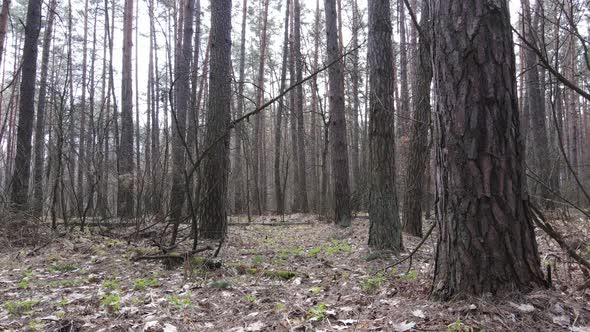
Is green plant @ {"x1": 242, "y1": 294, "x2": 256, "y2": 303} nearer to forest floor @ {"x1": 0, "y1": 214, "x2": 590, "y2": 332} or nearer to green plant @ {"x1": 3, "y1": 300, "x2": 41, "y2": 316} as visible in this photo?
forest floor @ {"x1": 0, "y1": 214, "x2": 590, "y2": 332}

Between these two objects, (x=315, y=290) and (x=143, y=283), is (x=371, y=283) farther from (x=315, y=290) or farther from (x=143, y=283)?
(x=143, y=283)

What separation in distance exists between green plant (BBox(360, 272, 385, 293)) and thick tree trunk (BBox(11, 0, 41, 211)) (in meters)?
6.46

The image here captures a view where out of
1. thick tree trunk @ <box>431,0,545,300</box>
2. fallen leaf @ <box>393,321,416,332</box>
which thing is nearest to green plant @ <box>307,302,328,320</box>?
fallen leaf @ <box>393,321,416,332</box>

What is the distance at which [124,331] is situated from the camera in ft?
8.89

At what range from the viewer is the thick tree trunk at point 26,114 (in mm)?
7391

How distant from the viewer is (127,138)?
12.0 metres

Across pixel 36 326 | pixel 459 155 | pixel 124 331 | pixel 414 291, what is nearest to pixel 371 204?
pixel 414 291

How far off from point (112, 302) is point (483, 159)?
3050mm

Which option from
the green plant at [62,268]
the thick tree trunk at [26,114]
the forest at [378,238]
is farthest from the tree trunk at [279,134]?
the green plant at [62,268]

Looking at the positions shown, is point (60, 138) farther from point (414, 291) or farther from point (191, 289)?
point (414, 291)

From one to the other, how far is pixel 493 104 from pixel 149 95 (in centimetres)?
2511

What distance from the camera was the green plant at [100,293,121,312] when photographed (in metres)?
3.15

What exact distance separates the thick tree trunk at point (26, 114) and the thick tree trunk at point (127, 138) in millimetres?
1669

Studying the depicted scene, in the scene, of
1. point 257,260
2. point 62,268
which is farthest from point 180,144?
point 257,260
